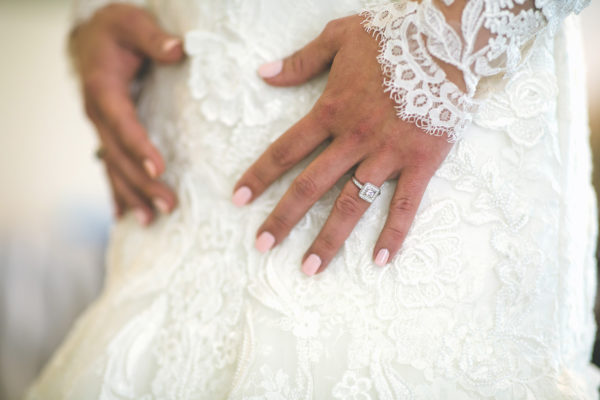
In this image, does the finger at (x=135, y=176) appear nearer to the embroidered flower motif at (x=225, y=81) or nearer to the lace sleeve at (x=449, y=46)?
the embroidered flower motif at (x=225, y=81)

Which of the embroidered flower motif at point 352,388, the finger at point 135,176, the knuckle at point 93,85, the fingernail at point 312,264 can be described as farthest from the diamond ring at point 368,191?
the knuckle at point 93,85

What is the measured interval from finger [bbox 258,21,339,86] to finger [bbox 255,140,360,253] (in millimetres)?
110

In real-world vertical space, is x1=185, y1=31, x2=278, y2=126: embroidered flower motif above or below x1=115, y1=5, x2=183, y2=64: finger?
below

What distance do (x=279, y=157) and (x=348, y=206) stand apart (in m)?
0.12

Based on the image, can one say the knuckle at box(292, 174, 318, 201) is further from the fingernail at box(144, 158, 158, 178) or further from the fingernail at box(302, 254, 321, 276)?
the fingernail at box(144, 158, 158, 178)

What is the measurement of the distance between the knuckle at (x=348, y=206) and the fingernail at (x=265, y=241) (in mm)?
105

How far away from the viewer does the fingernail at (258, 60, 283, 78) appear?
0.55m

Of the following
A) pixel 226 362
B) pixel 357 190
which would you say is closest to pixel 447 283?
pixel 357 190

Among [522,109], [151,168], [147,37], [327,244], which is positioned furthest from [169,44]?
[522,109]

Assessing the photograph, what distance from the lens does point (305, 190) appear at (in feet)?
1.67

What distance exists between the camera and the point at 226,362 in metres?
0.54

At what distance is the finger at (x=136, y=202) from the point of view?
76 centimetres

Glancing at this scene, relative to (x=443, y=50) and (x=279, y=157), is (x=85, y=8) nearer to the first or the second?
(x=279, y=157)

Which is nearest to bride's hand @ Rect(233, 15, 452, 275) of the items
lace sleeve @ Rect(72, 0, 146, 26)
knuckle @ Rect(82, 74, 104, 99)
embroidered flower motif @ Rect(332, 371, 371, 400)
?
embroidered flower motif @ Rect(332, 371, 371, 400)
